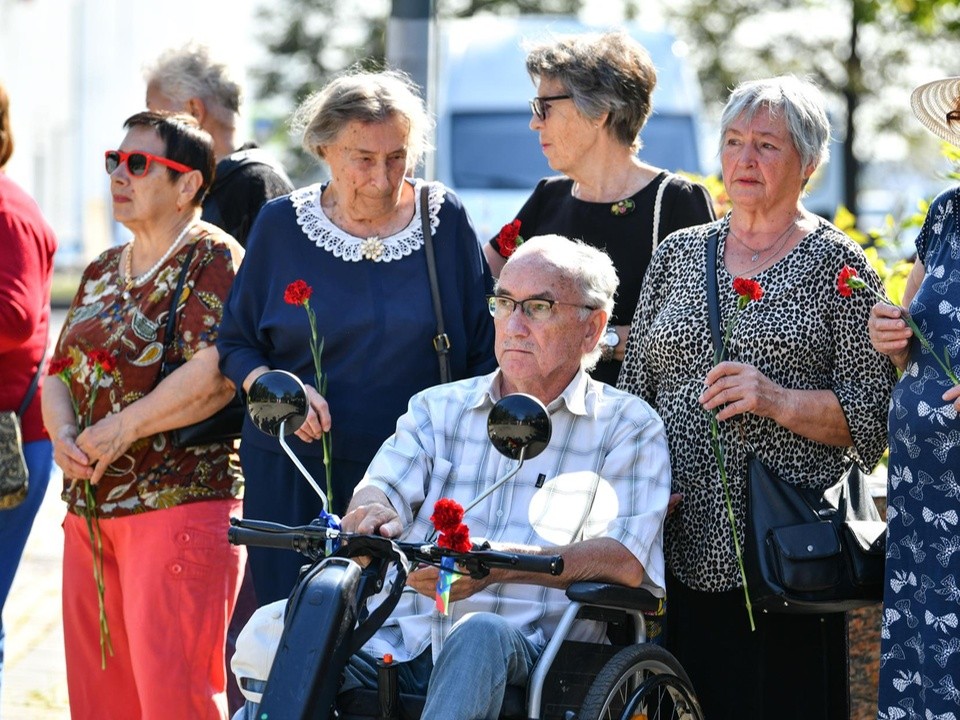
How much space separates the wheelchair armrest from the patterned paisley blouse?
155 centimetres

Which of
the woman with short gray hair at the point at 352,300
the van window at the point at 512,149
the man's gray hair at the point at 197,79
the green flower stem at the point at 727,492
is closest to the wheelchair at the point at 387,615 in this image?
the green flower stem at the point at 727,492

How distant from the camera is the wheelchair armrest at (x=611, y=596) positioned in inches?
138

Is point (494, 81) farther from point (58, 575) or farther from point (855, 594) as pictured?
point (855, 594)

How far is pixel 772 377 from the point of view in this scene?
4.01 m

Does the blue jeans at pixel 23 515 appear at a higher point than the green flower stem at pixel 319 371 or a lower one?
lower

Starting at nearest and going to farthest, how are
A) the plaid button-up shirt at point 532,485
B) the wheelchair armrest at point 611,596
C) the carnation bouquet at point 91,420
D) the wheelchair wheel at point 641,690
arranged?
the wheelchair wheel at point 641,690 < the wheelchair armrest at point 611,596 < the plaid button-up shirt at point 532,485 < the carnation bouquet at point 91,420

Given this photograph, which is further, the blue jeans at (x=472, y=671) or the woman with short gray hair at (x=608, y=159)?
the woman with short gray hair at (x=608, y=159)

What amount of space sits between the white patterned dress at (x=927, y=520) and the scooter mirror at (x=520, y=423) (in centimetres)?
109

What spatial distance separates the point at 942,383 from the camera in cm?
375

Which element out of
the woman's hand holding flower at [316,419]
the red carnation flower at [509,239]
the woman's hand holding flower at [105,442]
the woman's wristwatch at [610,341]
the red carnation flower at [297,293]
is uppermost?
the red carnation flower at [509,239]

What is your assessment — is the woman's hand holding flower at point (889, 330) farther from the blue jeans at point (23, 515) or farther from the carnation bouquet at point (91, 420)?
the blue jeans at point (23, 515)

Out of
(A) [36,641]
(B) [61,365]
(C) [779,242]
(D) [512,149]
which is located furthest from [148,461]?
(D) [512,149]

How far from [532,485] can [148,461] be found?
1383 mm

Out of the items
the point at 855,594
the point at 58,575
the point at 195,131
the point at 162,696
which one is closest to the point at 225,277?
the point at 195,131
